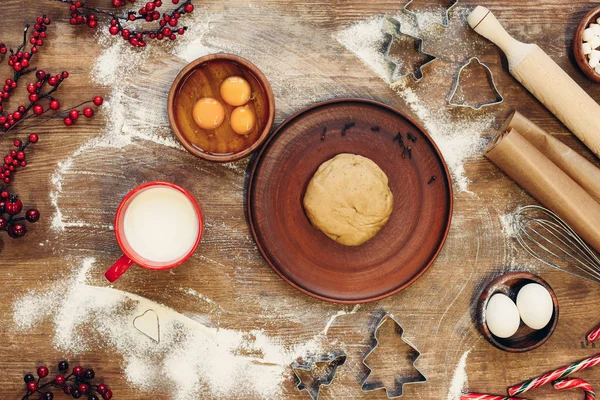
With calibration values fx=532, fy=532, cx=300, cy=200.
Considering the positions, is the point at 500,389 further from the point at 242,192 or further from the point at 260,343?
the point at 242,192

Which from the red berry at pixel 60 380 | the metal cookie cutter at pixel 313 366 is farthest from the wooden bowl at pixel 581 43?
the red berry at pixel 60 380

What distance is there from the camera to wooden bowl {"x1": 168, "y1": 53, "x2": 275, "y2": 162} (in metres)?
1.29

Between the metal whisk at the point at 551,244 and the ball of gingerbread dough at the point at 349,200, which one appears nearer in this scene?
the ball of gingerbread dough at the point at 349,200

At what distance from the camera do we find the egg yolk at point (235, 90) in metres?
1.29

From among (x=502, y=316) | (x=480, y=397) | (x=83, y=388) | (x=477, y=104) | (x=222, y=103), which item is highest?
(x=477, y=104)

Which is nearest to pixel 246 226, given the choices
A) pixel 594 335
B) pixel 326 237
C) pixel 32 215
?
pixel 326 237

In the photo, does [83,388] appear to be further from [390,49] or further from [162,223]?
[390,49]

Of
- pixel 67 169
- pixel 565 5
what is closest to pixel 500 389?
pixel 565 5

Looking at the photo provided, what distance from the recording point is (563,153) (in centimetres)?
135

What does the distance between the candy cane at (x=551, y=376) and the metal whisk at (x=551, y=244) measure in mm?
214

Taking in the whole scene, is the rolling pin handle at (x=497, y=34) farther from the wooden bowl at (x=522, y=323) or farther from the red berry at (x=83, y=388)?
the red berry at (x=83, y=388)

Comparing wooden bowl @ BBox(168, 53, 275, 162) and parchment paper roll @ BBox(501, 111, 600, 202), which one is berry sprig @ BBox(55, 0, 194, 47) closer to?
wooden bowl @ BBox(168, 53, 275, 162)

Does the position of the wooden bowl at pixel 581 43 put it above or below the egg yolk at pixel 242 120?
above

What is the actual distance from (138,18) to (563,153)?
1.13 m
